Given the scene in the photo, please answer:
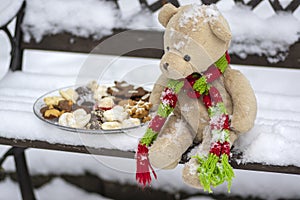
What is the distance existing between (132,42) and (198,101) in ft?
2.60

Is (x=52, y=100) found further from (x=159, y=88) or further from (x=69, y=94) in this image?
(x=159, y=88)

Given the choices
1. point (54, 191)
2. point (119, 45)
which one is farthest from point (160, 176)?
point (119, 45)

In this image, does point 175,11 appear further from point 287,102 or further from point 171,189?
point 171,189

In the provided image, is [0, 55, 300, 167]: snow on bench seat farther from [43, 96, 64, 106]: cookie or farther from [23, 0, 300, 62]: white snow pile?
[23, 0, 300, 62]: white snow pile

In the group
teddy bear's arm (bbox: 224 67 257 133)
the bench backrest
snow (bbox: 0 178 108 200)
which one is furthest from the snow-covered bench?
snow (bbox: 0 178 108 200)

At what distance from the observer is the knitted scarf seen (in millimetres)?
1386

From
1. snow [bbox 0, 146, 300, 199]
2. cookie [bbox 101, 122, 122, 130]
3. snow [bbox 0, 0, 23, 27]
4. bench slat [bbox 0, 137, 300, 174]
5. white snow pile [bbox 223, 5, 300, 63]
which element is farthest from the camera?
snow [bbox 0, 146, 300, 199]

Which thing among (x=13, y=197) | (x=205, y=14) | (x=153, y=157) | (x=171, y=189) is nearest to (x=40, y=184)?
(x=13, y=197)

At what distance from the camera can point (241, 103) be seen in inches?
56.0

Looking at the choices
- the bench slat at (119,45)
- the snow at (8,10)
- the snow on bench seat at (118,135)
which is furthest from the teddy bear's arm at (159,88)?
the snow at (8,10)

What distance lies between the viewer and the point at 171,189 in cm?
239

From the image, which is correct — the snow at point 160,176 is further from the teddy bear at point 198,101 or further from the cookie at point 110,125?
the teddy bear at point 198,101

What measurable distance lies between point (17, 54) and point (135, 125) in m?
0.87

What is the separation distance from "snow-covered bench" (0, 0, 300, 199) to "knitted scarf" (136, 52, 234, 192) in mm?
79
